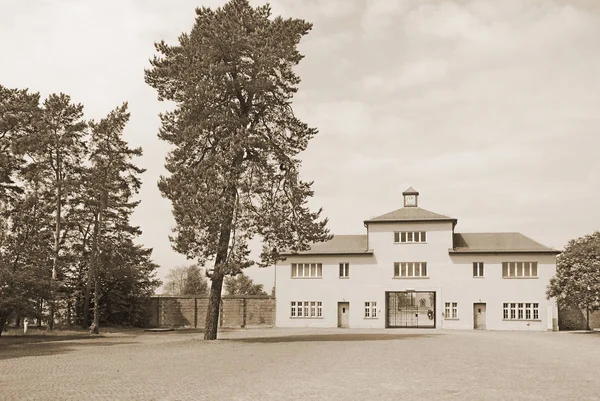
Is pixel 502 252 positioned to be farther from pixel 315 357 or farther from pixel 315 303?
pixel 315 357

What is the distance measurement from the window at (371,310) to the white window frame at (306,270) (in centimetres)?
465

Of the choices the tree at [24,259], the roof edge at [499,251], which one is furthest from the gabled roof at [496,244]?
the tree at [24,259]

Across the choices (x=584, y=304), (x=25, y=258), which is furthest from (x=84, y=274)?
(x=584, y=304)

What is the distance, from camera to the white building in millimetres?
51281

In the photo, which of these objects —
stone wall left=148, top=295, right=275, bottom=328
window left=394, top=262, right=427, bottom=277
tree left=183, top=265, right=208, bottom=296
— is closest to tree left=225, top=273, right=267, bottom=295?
tree left=183, top=265, right=208, bottom=296

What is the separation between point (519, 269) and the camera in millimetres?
51781

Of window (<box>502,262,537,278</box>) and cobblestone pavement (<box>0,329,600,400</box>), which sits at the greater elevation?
window (<box>502,262,537,278</box>)

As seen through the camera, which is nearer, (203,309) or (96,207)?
(96,207)

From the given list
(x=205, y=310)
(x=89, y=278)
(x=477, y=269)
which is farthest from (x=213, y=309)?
(x=477, y=269)

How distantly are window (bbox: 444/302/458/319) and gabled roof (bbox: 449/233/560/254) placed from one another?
14.1 ft

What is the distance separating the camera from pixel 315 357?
2255cm

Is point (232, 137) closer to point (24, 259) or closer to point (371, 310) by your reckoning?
point (24, 259)

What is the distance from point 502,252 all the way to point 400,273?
831 centimetres

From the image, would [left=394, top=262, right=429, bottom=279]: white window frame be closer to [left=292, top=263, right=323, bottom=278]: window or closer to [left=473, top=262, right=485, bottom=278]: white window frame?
[left=473, top=262, right=485, bottom=278]: white window frame
